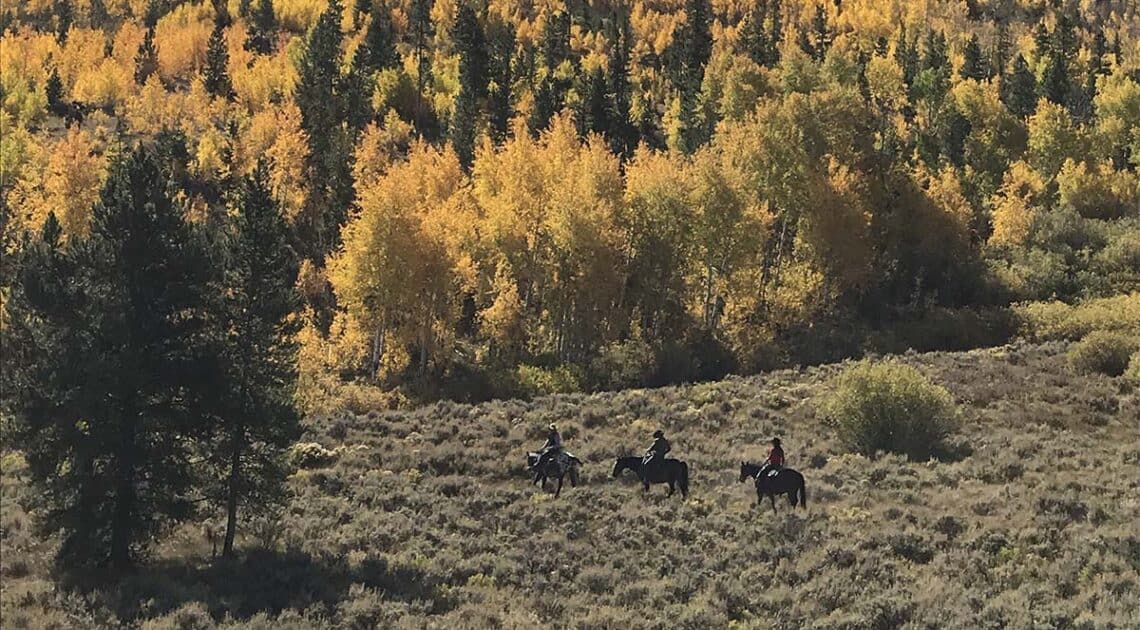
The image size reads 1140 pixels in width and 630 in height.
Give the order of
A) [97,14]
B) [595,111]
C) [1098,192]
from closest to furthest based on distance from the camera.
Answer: [1098,192]
[595,111]
[97,14]

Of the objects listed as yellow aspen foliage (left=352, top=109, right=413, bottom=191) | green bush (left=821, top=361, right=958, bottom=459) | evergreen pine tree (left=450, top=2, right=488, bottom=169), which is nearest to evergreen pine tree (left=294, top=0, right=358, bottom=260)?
yellow aspen foliage (left=352, top=109, right=413, bottom=191)

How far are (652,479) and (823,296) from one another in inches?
1342

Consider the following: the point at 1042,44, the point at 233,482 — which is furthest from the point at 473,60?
the point at 233,482

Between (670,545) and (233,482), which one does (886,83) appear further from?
(233,482)

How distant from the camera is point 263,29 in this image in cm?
13338

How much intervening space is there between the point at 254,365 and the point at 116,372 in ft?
9.60

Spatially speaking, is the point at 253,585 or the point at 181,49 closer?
the point at 253,585

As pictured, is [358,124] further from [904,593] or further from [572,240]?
[904,593]

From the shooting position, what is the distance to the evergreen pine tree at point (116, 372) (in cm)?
2028

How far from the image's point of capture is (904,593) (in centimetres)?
1667

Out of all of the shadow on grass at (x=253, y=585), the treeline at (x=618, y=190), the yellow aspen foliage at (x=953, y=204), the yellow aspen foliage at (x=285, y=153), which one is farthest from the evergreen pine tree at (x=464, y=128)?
the shadow on grass at (x=253, y=585)

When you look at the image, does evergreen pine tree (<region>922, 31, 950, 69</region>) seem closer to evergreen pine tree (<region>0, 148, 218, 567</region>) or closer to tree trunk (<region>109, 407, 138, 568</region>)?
evergreen pine tree (<region>0, 148, 218, 567</region>)

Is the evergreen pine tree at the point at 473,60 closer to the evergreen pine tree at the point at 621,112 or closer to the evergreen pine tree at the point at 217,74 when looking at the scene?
the evergreen pine tree at the point at 621,112

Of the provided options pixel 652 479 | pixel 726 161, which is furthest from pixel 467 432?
pixel 726 161
